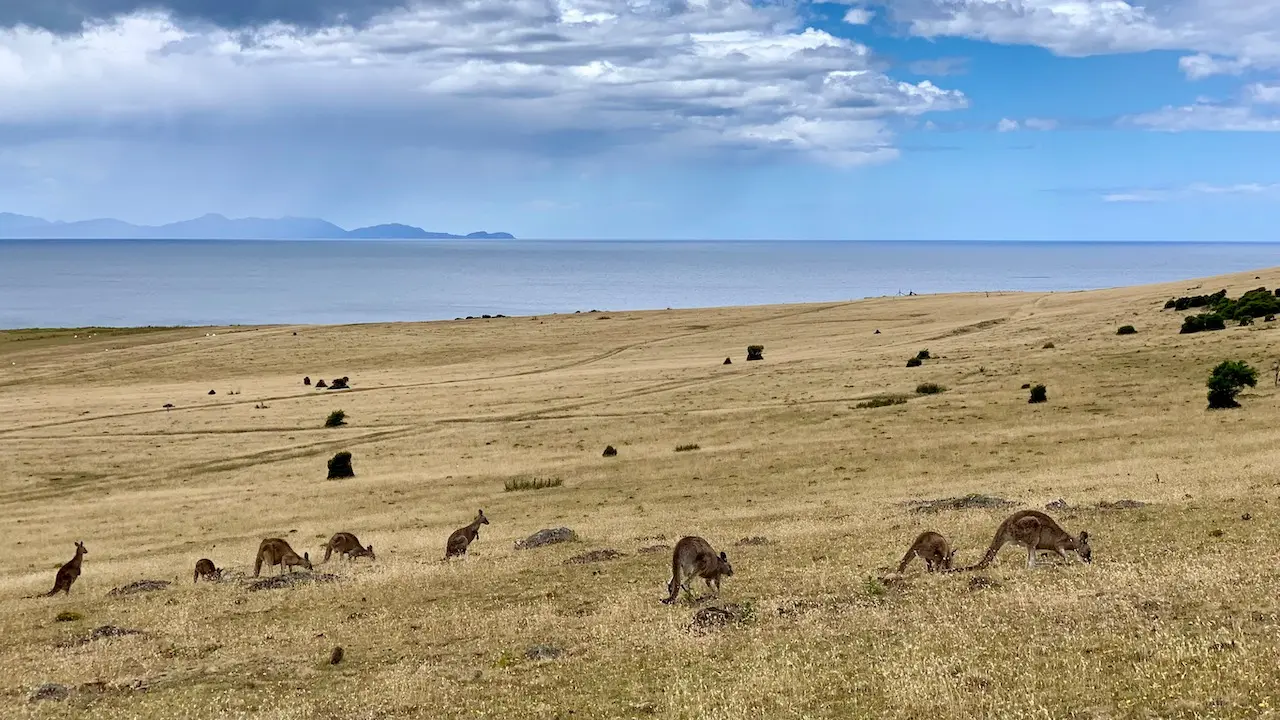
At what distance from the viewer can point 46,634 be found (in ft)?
63.6

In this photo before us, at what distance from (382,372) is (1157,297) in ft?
220

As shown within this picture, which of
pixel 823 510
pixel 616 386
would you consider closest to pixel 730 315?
pixel 616 386

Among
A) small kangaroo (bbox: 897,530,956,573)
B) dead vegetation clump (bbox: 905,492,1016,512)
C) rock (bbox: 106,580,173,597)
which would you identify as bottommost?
rock (bbox: 106,580,173,597)

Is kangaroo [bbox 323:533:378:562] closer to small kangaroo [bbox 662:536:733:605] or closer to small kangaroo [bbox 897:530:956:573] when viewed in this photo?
small kangaroo [bbox 662:536:733:605]

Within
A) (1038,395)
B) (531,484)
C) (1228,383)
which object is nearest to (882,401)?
(1038,395)

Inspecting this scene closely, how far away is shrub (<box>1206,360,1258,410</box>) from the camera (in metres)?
42.0

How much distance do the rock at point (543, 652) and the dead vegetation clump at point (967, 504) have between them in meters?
13.4

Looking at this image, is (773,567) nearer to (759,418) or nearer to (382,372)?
(759,418)

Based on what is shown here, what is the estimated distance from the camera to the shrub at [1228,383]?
138 ft

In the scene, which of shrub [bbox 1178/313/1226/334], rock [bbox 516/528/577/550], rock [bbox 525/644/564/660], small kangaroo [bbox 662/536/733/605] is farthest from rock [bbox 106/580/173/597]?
shrub [bbox 1178/313/1226/334]

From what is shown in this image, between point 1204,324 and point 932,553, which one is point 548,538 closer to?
point 932,553

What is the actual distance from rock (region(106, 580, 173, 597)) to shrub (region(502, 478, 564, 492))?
16690 mm

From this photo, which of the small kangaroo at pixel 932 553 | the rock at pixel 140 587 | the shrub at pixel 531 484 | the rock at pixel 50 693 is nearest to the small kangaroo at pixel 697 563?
the small kangaroo at pixel 932 553

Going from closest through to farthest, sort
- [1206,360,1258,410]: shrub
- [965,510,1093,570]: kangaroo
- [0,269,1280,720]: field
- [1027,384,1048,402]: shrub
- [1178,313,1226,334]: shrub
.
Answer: [0,269,1280,720]: field < [965,510,1093,570]: kangaroo < [1206,360,1258,410]: shrub < [1027,384,1048,402]: shrub < [1178,313,1226,334]: shrub
